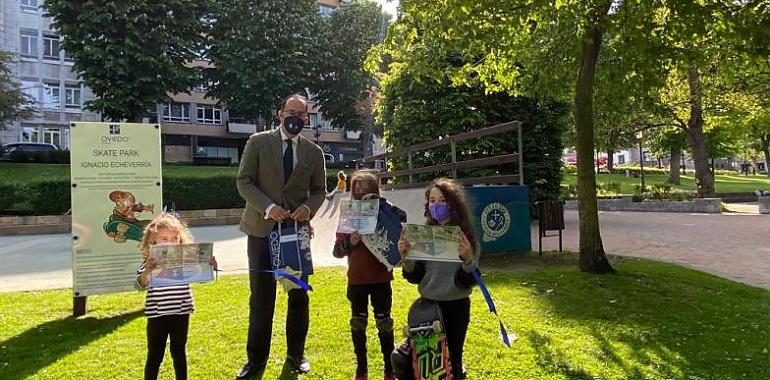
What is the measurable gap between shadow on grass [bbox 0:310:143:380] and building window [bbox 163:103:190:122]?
44.3 m

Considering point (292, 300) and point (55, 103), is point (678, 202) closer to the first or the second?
point (292, 300)

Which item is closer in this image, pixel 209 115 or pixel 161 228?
pixel 161 228

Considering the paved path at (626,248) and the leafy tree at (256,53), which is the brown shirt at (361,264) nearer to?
the paved path at (626,248)

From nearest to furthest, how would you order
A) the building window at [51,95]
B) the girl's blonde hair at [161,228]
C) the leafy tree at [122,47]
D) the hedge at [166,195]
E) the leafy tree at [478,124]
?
1. the girl's blonde hair at [161,228]
2. the leafy tree at [478,124]
3. the hedge at [166,195]
4. the leafy tree at [122,47]
5. the building window at [51,95]

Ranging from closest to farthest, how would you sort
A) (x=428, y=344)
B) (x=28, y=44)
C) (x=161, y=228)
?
(x=428, y=344) → (x=161, y=228) → (x=28, y=44)

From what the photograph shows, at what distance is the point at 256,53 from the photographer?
32125 mm

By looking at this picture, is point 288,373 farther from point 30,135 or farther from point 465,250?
point 30,135

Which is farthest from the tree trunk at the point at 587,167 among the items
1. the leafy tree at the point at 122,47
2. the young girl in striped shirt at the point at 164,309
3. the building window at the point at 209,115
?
the building window at the point at 209,115

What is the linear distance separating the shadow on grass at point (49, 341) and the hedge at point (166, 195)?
1174cm

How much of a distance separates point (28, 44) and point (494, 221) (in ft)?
141

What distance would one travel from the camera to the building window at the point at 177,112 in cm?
4666

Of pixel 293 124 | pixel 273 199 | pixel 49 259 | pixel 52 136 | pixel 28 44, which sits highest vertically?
pixel 28 44

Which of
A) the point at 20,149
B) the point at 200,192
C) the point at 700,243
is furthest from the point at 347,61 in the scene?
the point at 700,243

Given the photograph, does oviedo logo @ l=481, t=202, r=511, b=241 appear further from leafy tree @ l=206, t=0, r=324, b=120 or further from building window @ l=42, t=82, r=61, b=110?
building window @ l=42, t=82, r=61, b=110
